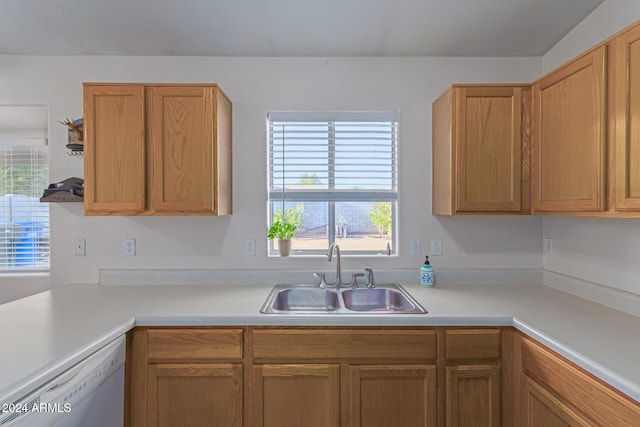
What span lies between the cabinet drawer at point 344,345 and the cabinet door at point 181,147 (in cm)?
85

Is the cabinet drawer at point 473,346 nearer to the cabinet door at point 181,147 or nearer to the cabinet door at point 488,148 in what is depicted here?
the cabinet door at point 488,148

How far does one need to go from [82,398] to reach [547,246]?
2.67 meters

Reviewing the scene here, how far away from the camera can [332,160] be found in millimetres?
2238

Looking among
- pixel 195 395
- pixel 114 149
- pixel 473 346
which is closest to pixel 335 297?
pixel 473 346

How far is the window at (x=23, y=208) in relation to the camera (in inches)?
86.7

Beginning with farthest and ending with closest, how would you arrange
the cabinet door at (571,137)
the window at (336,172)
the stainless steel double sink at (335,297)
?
the window at (336,172) → the stainless steel double sink at (335,297) → the cabinet door at (571,137)

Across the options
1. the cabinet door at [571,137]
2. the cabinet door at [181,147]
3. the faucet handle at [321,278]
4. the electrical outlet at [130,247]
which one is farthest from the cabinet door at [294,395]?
the cabinet door at [571,137]

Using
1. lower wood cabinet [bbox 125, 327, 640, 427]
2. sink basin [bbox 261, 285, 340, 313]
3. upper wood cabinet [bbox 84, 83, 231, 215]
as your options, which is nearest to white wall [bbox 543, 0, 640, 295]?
lower wood cabinet [bbox 125, 327, 640, 427]

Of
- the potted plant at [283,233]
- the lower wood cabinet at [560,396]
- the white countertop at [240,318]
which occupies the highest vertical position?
the potted plant at [283,233]

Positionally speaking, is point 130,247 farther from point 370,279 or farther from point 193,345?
point 370,279

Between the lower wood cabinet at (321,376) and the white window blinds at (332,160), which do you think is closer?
the lower wood cabinet at (321,376)

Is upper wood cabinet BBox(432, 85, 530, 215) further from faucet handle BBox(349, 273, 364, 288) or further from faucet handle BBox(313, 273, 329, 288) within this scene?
faucet handle BBox(313, 273, 329, 288)

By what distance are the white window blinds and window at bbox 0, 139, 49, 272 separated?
5.33ft

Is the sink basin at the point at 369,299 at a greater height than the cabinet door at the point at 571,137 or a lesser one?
lesser
